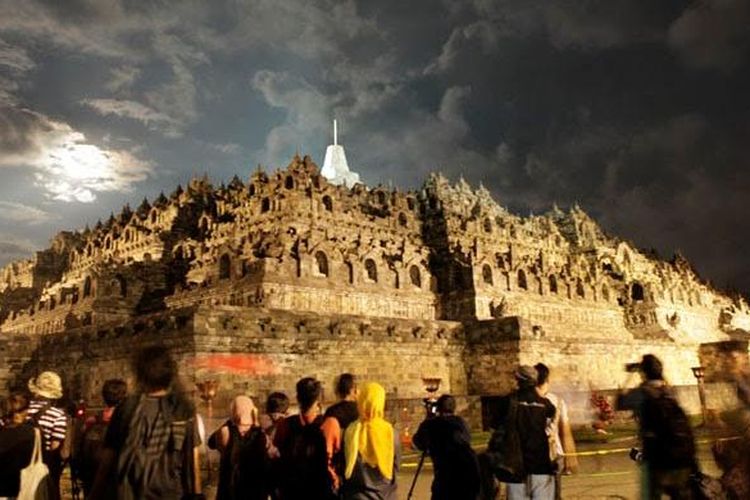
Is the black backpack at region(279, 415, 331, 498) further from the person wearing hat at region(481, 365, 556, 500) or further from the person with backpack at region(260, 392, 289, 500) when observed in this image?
the person wearing hat at region(481, 365, 556, 500)

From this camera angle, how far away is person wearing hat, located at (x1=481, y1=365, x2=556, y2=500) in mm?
6707

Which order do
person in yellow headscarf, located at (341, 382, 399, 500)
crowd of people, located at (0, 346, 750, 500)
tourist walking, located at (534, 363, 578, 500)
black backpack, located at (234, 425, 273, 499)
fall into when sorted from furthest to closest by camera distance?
1. tourist walking, located at (534, 363, 578, 500)
2. black backpack, located at (234, 425, 273, 499)
3. person in yellow headscarf, located at (341, 382, 399, 500)
4. crowd of people, located at (0, 346, 750, 500)

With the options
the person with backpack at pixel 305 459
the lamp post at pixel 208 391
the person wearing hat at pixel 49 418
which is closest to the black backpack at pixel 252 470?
the person with backpack at pixel 305 459

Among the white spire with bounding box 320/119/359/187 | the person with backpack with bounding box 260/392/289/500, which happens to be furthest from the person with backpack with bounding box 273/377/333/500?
the white spire with bounding box 320/119/359/187

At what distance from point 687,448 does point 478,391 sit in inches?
857

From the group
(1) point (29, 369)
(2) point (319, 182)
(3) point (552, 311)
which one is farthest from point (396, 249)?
(1) point (29, 369)

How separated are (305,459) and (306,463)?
0.13 feet

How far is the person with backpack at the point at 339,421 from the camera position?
6.59 m

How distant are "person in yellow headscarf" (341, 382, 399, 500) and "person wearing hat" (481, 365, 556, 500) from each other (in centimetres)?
119

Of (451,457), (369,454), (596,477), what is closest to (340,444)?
(369,454)

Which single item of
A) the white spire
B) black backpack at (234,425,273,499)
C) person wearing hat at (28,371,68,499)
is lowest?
black backpack at (234,425,273,499)

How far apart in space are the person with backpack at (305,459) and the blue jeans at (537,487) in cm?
204

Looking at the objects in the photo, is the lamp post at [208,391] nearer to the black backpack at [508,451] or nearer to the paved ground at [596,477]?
the paved ground at [596,477]

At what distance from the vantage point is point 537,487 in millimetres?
6746
